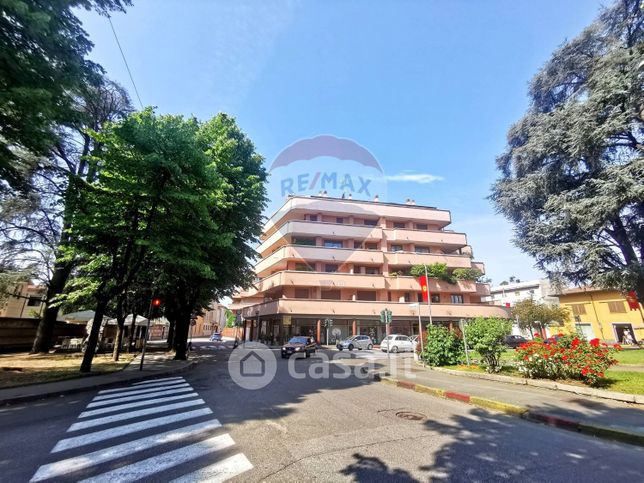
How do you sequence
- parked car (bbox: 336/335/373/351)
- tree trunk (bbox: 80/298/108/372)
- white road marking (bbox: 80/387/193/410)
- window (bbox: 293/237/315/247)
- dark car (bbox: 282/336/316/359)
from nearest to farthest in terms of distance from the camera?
white road marking (bbox: 80/387/193/410)
tree trunk (bbox: 80/298/108/372)
dark car (bbox: 282/336/316/359)
parked car (bbox: 336/335/373/351)
window (bbox: 293/237/315/247)

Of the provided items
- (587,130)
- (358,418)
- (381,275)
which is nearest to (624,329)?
(381,275)

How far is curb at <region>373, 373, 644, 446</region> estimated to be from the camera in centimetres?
542

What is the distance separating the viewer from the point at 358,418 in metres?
6.57

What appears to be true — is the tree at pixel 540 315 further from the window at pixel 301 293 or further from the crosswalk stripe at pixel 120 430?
the crosswalk stripe at pixel 120 430

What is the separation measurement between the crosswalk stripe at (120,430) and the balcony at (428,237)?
3539 cm

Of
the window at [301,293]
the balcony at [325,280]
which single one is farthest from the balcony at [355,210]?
the window at [301,293]

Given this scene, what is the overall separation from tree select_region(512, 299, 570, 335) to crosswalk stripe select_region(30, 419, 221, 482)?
44550 mm

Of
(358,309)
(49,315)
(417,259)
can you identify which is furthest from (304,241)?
(49,315)

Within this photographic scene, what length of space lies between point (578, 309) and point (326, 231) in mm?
34617

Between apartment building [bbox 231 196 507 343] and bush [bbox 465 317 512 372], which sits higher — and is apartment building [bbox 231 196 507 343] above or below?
above

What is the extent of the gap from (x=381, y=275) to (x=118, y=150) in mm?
30748

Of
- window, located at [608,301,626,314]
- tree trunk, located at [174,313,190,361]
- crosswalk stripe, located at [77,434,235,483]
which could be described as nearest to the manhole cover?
crosswalk stripe, located at [77,434,235,483]

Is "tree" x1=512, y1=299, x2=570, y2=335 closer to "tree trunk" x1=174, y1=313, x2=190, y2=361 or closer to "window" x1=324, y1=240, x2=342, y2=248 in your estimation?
"window" x1=324, y1=240, x2=342, y2=248

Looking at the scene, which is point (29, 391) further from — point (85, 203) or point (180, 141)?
point (180, 141)
